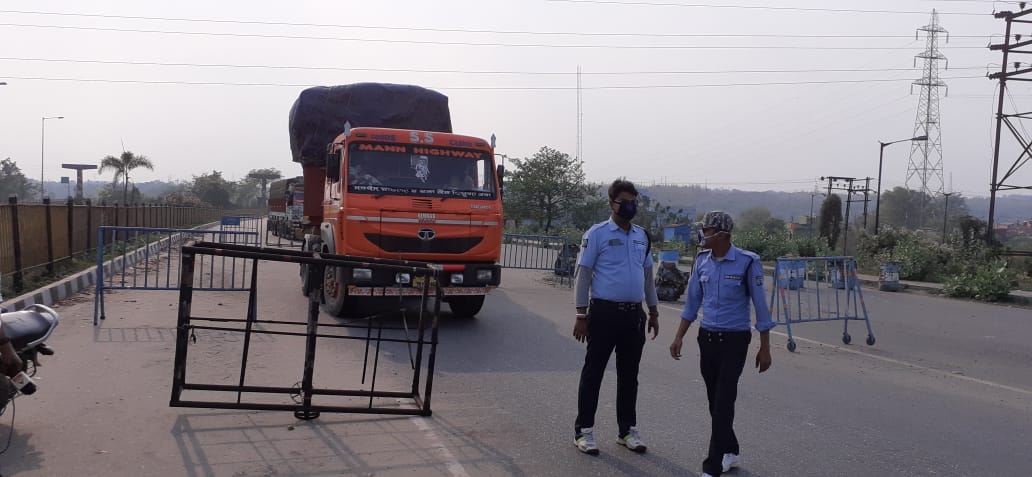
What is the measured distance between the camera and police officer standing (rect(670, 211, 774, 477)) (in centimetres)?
473

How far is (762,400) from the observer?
7.04 m

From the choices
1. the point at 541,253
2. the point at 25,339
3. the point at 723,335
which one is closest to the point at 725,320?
the point at 723,335

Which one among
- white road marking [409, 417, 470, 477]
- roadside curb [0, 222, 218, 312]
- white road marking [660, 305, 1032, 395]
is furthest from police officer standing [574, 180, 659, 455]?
roadside curb [0, 222, 218, 312]

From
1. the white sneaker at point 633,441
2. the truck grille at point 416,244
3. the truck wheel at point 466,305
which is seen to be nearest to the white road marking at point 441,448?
the white sneaker at point 633,441

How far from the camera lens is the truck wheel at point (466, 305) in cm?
1124

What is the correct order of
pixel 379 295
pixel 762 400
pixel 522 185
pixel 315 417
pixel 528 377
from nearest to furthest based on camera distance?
pixel 315 417, pixel 762 400, pixel 528 377, pixel 379 295, pixel 522 185

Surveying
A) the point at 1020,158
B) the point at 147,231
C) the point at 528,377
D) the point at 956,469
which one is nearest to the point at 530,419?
the point at 528,377

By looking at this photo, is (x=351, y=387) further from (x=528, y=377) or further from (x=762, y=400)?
(x=762, y=400)

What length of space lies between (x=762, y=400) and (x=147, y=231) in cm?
811

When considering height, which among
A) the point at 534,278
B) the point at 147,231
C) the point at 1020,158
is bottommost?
the point at 534,278

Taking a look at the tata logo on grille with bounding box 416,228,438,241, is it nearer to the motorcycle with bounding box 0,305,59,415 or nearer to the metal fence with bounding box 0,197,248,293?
the motorcycle with bounding box 0,305,59,415

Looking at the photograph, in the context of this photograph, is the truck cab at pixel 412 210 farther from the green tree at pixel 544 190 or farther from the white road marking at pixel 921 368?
the green tree at pixel 544 190

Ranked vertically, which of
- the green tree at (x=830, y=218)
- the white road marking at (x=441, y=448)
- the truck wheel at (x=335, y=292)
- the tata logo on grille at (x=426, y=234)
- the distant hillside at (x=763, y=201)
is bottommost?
the white road marking at (x=441, y=448)

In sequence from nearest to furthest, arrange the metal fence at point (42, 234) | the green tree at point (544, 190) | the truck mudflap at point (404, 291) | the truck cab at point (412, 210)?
1. the truck mudflap at point (404, 291)
2. the truck cab at point (412, 210)
3. the metal fence at point (42, 234)
4. the green tree at point (544, 190)
